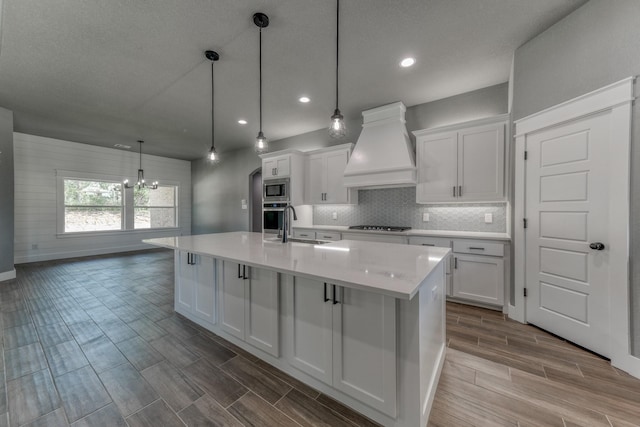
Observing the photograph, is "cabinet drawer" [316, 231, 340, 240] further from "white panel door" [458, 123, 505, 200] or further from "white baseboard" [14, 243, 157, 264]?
"white baseboard" [14, 243, 157, 264]

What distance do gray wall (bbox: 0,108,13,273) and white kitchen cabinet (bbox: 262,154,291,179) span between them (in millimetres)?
4140

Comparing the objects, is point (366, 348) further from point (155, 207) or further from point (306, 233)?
point (155, 207)

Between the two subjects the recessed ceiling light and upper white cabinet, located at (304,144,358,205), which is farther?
upper white cabinet, located at (304,144,358,205)

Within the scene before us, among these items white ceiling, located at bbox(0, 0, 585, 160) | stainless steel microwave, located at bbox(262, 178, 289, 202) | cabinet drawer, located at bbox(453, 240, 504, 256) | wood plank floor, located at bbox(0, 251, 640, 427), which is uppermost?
white ceiling, located at bbox(0, 0, 585, 160)

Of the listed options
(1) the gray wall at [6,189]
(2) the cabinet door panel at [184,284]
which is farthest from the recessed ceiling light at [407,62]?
(1) the gray wall at [6,189]

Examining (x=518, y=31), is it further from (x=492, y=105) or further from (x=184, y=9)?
(x=184, y=9)

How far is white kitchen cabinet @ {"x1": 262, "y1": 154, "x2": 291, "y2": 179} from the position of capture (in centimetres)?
484

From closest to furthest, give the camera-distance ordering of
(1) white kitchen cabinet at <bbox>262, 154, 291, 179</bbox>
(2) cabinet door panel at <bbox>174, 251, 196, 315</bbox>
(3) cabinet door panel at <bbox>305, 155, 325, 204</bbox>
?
(2) cabinet door panel at <bbox>174, 251, 196, 315</bbox> → (3) cabinet door panel at <bbox>305, 155, 325, 204</bbox> → (1) white kitchen cabinet at <bbox>262, 154, 291, 179</bbox>

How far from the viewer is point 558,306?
2.41 metres

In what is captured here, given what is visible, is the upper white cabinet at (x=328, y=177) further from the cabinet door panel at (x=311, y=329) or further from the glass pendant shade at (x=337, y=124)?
the cabinet door panel at (x=311, y=329)

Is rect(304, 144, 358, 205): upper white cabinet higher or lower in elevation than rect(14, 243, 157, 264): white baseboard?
higher

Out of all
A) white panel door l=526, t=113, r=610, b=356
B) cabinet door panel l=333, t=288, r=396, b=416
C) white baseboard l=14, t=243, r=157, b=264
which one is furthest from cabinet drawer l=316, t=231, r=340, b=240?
white baseboard l=14, t=243, r=157, b=264

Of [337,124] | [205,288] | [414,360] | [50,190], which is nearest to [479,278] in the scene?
[414,360]

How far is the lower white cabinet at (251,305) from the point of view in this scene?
75.6 inches
